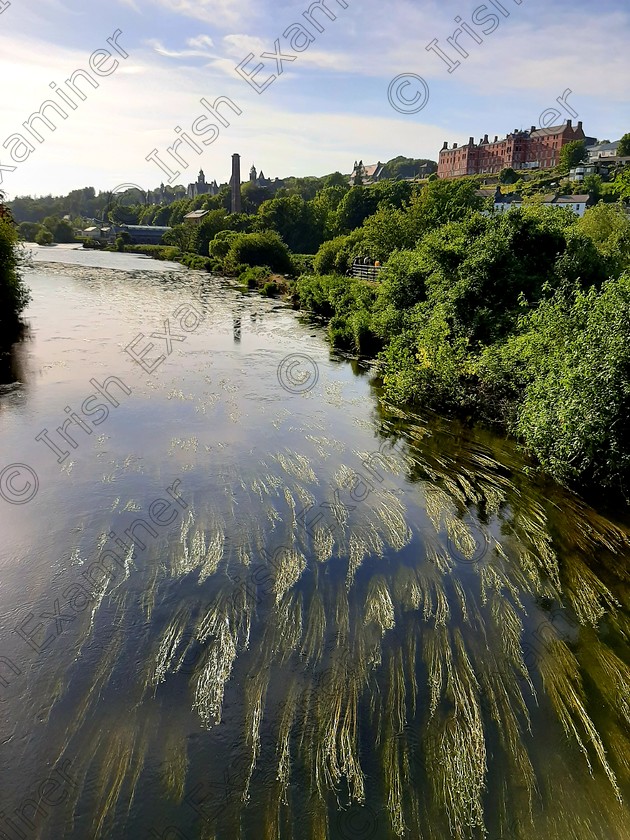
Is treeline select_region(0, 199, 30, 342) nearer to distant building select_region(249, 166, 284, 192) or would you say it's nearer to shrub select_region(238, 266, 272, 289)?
shrub select_region(238, 266, 272, 289)

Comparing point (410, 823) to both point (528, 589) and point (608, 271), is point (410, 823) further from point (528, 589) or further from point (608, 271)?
point (608, 271)

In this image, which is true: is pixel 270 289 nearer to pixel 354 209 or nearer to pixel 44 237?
pixel 354 209

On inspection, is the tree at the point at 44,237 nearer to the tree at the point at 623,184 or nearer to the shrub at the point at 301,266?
the shrub at the point at 301,266

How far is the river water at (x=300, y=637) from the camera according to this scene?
5.06m

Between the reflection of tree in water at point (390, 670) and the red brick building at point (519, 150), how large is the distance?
12830 centimetres

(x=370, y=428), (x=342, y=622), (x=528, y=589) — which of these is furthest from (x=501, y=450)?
(x=342, y=622)

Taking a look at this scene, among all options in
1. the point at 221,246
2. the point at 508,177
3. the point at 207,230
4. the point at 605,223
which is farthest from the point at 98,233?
the point at 605,223

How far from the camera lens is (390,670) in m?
6.60

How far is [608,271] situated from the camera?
1784cm

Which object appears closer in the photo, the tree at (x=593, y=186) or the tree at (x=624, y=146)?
the tree at (x=593, y=186)

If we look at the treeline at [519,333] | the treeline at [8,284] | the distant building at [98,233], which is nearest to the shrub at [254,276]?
the treeline at [519,333]

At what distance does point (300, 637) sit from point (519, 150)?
133 meters

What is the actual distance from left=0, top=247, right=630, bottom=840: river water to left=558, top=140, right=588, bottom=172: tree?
111355 millimetres

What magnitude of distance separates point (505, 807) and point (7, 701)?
5.36 m
